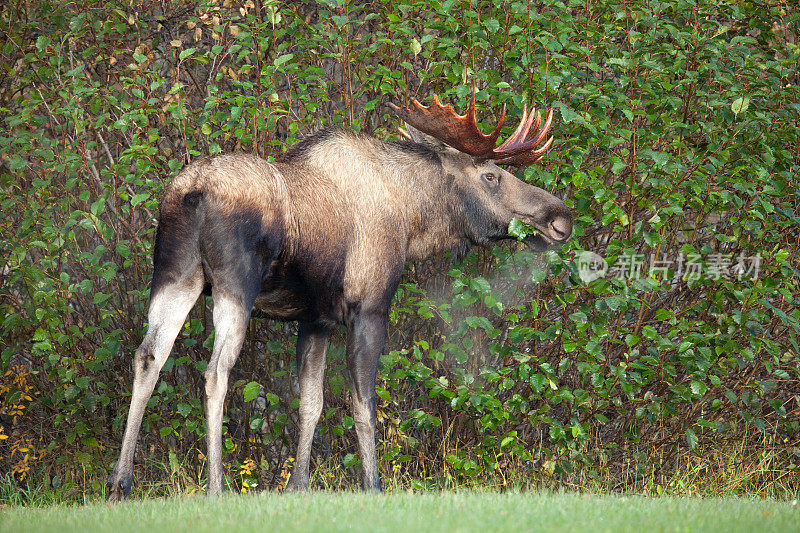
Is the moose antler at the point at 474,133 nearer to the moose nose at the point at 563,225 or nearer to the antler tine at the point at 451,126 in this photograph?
the antler tine at the point at 451,126

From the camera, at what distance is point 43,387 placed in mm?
6766

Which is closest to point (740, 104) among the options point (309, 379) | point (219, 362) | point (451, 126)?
point (451, 126)

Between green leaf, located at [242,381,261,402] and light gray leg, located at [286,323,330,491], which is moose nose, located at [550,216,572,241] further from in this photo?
green leaf, located at [242,381,261,402]

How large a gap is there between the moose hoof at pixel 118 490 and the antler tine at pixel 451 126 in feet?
9.00

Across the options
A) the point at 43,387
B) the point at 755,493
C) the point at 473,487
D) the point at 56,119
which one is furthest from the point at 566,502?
the point at 56,119

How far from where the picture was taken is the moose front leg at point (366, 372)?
17.7ft

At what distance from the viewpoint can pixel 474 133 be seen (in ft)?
18.7

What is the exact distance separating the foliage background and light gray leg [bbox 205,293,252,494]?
1.02 meters

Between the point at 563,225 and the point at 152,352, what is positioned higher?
the point at 563,225

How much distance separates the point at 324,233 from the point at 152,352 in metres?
1.22

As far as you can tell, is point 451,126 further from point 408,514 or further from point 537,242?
point 408,514

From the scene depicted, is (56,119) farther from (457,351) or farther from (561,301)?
(561,301)

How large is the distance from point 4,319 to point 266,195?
253cm

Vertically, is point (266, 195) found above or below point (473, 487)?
above
